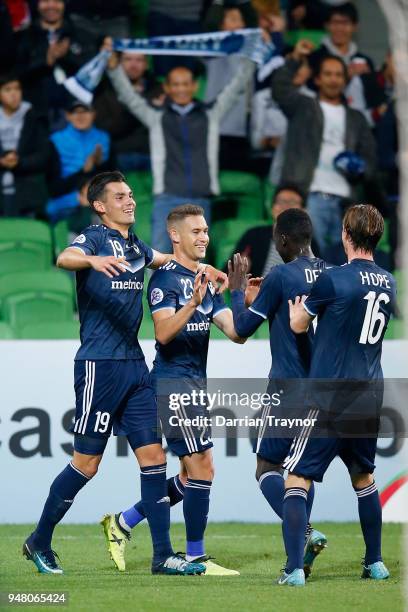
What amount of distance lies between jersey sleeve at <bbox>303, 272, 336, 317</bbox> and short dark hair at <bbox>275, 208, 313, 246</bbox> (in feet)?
1.84

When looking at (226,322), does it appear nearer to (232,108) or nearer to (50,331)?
(50,331)

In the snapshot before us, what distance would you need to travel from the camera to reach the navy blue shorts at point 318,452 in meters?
6.91

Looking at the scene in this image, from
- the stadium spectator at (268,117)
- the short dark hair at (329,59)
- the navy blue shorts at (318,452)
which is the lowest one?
the navy blue shorts at (318,452)

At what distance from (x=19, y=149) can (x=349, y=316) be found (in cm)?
653

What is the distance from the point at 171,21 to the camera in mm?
14180

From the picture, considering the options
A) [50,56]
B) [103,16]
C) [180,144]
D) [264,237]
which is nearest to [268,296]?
[264,237]

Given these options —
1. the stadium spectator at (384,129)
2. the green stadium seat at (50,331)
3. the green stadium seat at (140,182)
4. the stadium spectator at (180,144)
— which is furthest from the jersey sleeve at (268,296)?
the stadium spectator at (384,129)

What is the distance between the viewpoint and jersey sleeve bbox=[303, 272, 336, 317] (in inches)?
272

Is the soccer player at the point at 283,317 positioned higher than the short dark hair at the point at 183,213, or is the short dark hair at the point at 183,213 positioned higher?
the short dark hair at the point at 183,213

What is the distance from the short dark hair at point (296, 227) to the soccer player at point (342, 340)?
0.43 metres

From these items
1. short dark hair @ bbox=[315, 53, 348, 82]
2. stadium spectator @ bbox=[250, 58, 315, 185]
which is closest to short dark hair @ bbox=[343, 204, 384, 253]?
short dark hair @ bbox=[315, 53, 348, 82]

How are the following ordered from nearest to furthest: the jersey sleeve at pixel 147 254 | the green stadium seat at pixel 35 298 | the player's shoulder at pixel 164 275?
1. the player's shoulder at pixel 164 275
2. the jersey sleeve at pixel 147 254
3. the green stadium seat at pixel 35 298

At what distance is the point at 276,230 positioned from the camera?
7.54 metres

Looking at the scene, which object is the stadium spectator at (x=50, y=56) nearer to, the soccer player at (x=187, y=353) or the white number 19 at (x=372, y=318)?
the soccer player at (x=187, y=353)
